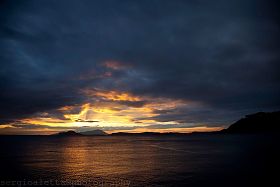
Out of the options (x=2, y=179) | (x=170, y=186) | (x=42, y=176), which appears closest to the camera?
(x=170, y=186)

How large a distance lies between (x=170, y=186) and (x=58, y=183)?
801 inches

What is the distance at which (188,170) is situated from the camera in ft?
177

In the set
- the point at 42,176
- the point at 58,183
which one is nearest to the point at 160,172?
the point at 58,183

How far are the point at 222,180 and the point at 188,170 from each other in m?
11.4

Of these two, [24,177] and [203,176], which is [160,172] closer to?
[203,176]

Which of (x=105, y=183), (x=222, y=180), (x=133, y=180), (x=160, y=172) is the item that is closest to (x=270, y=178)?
(x=222, y=180)

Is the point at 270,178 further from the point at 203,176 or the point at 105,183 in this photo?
the point at 105,183

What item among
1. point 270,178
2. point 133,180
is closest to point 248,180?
point 270,178

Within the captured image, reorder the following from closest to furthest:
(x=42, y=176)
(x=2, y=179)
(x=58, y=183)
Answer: (x=58, y=183) → (x=2, y=179) → (x=42, y=176)

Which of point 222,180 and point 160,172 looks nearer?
point 222,180

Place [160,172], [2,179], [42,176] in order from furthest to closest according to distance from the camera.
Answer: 1. [160,172]
2. [42,176]
3. [2,179]

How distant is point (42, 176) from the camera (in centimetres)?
4778

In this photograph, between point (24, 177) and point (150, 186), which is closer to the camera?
point (150, 186)

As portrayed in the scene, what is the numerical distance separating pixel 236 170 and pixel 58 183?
127 feet
